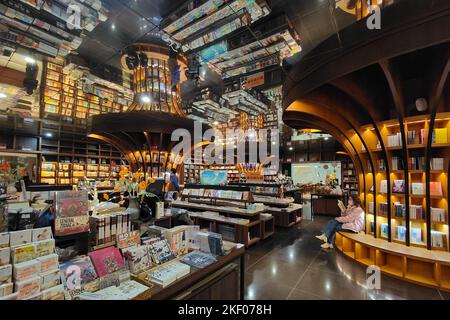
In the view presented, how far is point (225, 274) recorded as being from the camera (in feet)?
6.98

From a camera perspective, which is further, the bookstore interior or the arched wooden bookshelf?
the arched wooden bookshelf

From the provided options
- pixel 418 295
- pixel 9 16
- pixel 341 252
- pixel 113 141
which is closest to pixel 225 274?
pixel 418 295

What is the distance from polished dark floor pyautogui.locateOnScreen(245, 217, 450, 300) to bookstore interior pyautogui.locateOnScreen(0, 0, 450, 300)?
32 mm

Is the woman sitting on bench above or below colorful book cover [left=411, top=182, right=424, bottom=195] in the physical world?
below

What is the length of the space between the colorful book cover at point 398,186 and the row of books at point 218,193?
112 inches

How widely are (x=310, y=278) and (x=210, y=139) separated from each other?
18.1 feet

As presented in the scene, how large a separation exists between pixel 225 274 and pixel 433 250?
353 cm

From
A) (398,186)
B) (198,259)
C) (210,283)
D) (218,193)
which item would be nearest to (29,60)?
(218,193)

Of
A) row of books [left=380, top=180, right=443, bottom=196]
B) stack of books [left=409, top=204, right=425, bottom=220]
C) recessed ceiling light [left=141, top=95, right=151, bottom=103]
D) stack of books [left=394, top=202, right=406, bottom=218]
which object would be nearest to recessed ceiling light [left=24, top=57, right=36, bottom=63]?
recessed ceiling light [left=141, top=95, right=151, bottom=103]

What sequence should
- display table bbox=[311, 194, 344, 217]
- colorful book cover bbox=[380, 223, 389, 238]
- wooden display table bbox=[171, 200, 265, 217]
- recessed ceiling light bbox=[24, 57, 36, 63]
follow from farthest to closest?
display table bbox=[311, 194, 344, 217] → recessed ceiling light bbox=[24, 57, 36, 63] → wooden display table bbox=[171, 200, 265, 217] → colorful book cover bbox=[380, 223, 389, 238]

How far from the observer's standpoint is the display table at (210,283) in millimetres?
1572

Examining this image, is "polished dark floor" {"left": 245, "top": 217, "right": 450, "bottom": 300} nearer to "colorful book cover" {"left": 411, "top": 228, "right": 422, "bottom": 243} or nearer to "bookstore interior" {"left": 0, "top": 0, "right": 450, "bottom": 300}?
"bookstore interior" {"left": 0, "top": 0, "right": 450, "bottom": 300}

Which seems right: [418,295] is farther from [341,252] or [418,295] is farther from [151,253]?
[151,253]

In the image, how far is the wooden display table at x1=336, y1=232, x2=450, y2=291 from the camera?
3.14 m
